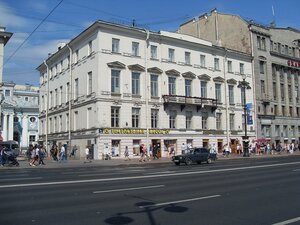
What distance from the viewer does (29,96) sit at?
285 feet

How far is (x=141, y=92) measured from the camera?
134 feet

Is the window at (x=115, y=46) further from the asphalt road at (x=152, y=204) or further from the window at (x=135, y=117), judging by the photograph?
the asphalt road at (x=152, y=204)

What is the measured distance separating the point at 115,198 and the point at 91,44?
1270 inches

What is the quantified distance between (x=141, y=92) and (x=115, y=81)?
11.5 feet

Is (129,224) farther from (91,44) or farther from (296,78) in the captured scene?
(296,78)

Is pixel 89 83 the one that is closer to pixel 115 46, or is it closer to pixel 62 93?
pixel 115 46

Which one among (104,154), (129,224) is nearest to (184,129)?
(104,154)

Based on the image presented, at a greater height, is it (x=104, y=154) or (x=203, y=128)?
(x=203, y=128)

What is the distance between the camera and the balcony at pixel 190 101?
42156mm

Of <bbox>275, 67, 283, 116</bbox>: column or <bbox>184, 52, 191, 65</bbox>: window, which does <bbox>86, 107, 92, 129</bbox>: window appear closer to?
<bbox>184, 52, 191, 65</bbox>: window

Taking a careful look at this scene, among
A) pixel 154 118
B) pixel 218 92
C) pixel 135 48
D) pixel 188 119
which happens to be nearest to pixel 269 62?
pixel 218 92

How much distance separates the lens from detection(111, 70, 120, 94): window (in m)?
39.0

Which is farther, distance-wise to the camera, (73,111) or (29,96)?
(29,96)

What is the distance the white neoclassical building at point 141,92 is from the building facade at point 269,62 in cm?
271
